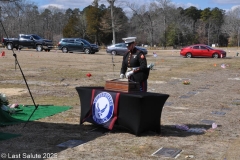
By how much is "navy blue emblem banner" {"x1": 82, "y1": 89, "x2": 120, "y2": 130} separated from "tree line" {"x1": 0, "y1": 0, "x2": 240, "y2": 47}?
185 feet

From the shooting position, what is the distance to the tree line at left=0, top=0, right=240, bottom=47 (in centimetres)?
7081

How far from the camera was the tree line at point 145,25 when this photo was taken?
232ft

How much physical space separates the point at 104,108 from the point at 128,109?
0.54 meters

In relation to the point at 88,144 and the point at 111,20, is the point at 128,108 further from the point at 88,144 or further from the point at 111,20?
the point at 111,20

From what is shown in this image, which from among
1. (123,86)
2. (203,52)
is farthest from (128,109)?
(203,52)

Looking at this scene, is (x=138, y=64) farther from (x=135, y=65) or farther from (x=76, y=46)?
(x=76, y=46)

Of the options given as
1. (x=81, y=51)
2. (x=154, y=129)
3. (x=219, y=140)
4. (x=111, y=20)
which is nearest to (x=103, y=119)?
(x=154, y=129)

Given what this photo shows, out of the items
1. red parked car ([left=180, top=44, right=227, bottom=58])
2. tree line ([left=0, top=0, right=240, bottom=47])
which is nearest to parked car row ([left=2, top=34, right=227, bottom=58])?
red parked car ([left=180, top=44, right=227, bottom=58])

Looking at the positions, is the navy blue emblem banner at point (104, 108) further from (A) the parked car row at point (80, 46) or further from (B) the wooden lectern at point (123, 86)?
(A) the parked car row at point (80, 46)

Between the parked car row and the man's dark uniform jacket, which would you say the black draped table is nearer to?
the man's dark uniform jacket

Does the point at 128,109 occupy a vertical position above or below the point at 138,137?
above


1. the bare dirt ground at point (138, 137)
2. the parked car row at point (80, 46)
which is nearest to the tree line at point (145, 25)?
the parked car row at point (80, 46)

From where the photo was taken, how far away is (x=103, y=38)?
73.2 m

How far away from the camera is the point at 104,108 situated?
24.4 ft
